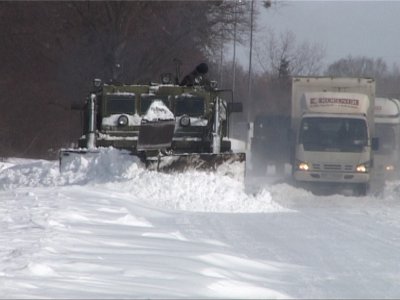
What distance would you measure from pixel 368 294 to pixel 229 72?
2000 inches

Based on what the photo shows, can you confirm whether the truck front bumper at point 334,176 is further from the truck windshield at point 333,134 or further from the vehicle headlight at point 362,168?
the truck windshield at point 333,134

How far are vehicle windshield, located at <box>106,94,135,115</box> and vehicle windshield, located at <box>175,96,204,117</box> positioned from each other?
3.41 ft

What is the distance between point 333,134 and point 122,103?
237 inches

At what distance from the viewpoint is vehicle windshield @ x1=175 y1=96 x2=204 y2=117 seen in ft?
64.6

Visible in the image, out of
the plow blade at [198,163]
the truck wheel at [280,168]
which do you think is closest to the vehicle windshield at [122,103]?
the plow blade at [198,163]

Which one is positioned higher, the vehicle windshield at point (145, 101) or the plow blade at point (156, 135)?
the vehicle windshield at point (145, 101)

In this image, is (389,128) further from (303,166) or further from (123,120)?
(123,120)

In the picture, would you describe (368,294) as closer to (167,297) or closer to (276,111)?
(167,297)

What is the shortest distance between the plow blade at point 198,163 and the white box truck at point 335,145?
5.35m

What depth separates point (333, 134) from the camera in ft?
74.5

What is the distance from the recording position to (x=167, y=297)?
7.07 metres

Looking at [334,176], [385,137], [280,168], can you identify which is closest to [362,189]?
[334,176]

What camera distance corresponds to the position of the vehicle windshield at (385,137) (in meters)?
27.9

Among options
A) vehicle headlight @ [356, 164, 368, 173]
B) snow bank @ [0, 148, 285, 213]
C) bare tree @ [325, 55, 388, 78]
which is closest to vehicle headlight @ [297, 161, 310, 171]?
vehicle headlight @ [356, 164, 368, 173]
